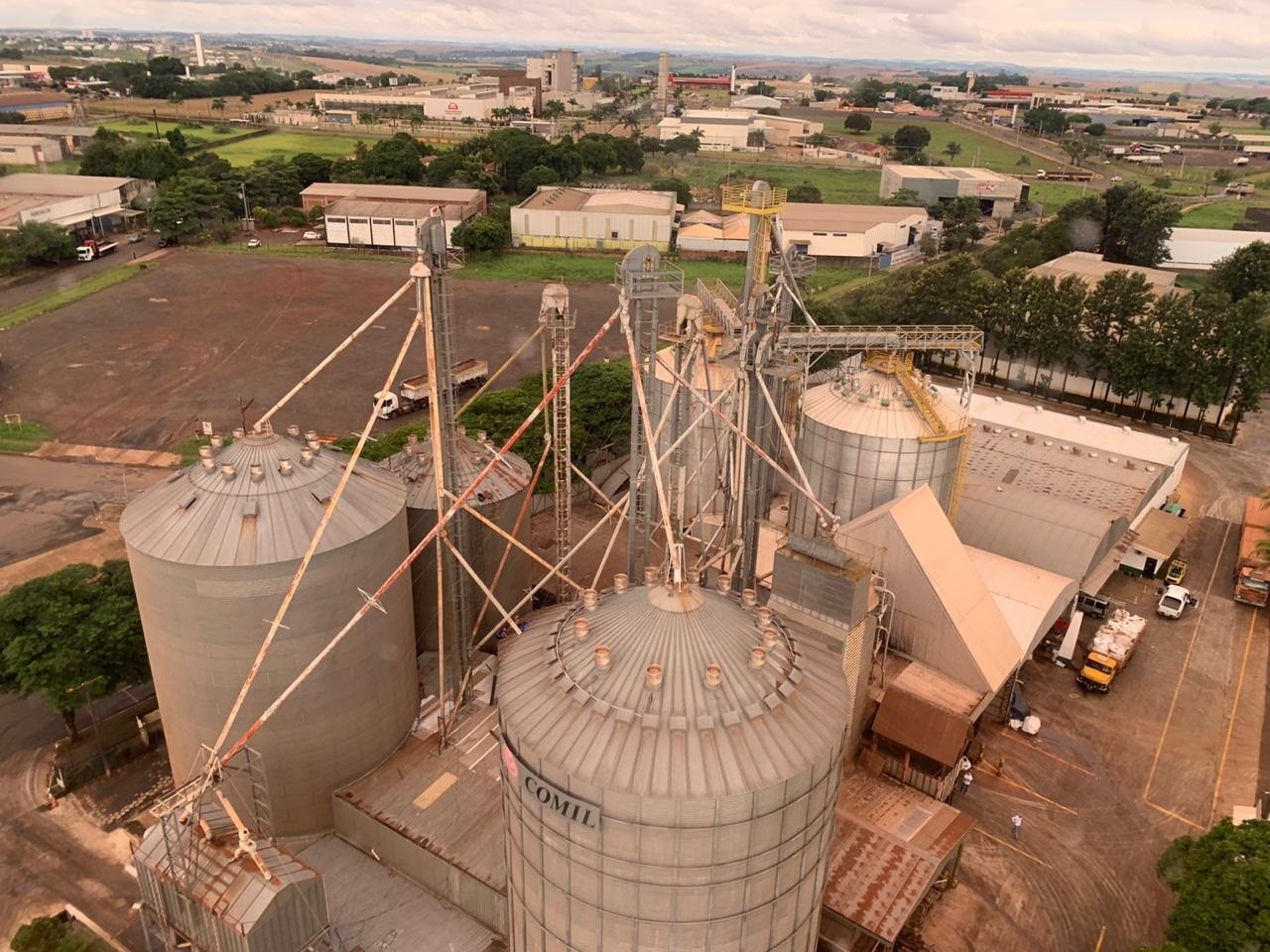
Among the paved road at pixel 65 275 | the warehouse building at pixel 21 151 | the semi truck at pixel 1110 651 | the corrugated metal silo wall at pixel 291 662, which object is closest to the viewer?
the corrugated metal silo wall at pixel 291 662

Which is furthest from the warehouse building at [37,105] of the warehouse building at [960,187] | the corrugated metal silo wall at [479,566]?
the corrugated metal silo wall at [479,566]

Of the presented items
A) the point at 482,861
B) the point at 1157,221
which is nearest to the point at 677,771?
the point at 482,861

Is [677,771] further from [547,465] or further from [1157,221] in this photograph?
[1157,221]

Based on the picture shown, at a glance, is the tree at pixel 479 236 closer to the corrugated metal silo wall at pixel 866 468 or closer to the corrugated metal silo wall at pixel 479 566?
the corrugated metal silo wall at pixel 479 566

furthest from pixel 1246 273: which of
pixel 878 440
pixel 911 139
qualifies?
pixel 911 139

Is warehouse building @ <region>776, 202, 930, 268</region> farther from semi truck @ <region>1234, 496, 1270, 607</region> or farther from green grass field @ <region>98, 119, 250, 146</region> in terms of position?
green grass field @ <region>98, 119, 250, 146</region>

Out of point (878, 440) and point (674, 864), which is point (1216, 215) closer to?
point (878, 440)

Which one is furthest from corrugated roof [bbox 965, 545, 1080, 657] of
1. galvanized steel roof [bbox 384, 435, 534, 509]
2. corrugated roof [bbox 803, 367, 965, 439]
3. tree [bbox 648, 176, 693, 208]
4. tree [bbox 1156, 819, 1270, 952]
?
tree [bbox 648, 176, 693, 208]
